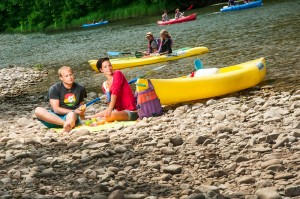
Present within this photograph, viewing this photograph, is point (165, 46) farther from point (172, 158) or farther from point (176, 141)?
point (172, 158)

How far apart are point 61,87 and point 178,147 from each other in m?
2.32

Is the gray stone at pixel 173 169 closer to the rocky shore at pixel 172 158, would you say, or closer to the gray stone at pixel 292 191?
the rocky shore at pixel 172 158

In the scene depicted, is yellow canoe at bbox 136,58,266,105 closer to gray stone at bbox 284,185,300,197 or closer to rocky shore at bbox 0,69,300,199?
rocky shore at bbox 0,69,300,199

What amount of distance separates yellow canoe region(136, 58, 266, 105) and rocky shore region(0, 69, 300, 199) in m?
0.82

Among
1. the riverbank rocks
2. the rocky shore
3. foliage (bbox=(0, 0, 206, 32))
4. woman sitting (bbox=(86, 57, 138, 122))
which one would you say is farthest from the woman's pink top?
foliage (bbox=(0, 0, 206, 32))

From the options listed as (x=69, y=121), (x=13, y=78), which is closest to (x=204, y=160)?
(x=69, y=121)

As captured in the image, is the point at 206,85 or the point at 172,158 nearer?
the point at 172,158

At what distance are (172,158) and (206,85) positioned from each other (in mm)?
3580

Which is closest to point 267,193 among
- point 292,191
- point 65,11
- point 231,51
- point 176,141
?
point 292,191

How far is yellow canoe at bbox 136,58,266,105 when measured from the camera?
8.55 meters

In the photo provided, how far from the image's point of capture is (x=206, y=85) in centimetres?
884

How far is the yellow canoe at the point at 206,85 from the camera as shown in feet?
28.0

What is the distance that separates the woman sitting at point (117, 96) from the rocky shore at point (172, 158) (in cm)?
41

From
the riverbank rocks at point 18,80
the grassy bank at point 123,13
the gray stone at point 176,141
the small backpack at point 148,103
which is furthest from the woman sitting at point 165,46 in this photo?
the grassy bank at point 123,13
